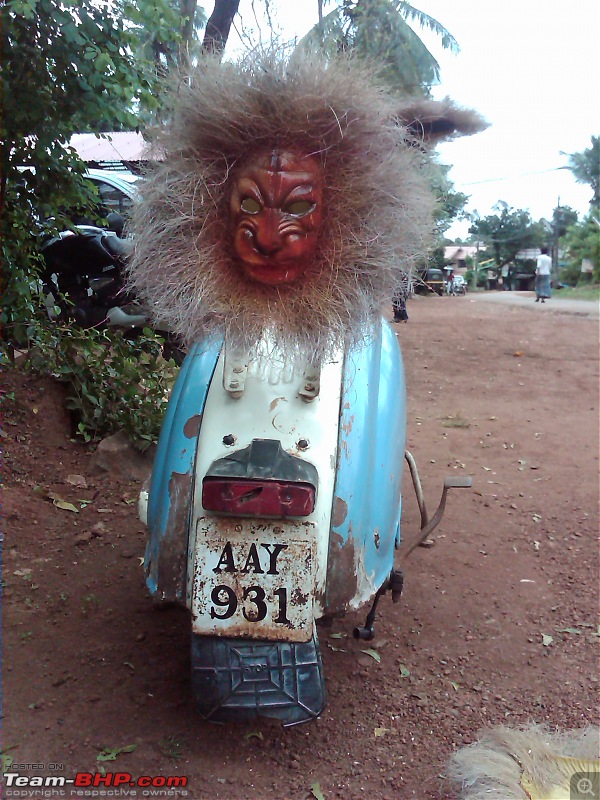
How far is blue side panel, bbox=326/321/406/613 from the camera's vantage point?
2.00 m

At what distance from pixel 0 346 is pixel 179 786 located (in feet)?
9.31

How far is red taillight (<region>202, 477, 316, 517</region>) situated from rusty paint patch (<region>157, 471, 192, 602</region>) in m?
0.22

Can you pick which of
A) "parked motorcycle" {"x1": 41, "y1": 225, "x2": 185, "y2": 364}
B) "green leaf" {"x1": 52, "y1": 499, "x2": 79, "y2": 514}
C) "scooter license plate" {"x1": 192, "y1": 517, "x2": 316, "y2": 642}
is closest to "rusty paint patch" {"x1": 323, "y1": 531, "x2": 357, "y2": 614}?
"scooter license plate" {"x1": 192, "y1": 517, "x2": 316, "y2": 642}

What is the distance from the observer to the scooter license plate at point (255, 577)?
74.4 inches

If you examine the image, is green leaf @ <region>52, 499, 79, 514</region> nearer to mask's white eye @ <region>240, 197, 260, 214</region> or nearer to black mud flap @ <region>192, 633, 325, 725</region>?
black mud flap @ <region>192, 633, 325, 725</region>

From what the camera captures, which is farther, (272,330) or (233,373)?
(233,373)

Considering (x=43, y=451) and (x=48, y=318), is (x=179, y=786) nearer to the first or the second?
(x=43, y=451)

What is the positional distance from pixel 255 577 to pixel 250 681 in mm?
292

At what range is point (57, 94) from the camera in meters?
3.40

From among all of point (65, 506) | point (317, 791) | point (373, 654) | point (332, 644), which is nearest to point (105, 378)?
point (65, 506)

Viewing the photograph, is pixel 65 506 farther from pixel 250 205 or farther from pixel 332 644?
pixel 250 205

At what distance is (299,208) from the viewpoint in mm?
1927

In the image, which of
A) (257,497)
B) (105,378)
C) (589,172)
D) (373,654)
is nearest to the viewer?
(257,497)

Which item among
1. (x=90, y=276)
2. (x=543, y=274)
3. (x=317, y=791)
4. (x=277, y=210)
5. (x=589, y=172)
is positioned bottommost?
(x=317, y=791)
